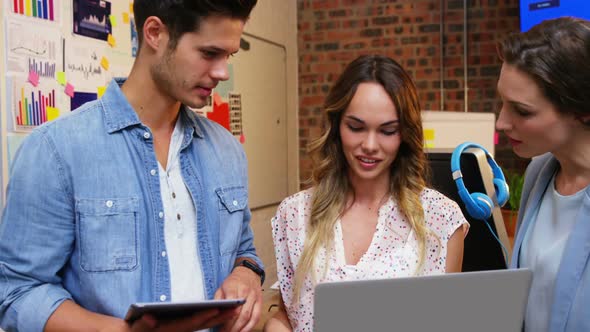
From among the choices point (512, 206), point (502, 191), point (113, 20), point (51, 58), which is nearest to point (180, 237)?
point (502, 191)

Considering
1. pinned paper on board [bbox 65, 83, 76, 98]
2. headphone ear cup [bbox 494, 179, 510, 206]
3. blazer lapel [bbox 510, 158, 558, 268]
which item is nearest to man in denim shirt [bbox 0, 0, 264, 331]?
blazer lapel [bbox 510, 158, 558, 268]

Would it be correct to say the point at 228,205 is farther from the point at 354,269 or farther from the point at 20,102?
the point at 20,102

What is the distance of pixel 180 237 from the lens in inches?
54.3

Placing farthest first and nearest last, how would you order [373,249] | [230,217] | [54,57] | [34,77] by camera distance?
1. [54,57]
2. [34,77]
3. [373,249]
4. [230,217]

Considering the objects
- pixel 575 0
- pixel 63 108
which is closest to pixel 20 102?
pixel 63 108

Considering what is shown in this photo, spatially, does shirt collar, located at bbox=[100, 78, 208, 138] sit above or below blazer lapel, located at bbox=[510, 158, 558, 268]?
above

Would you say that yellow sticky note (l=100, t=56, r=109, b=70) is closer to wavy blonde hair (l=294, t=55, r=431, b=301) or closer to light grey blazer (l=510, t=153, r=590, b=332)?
wavy blonde hair (l=294, t=55, r=431, b=301)

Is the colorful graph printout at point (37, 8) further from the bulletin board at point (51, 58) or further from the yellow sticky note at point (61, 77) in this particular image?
Answer: the yellow sticky note at point (61, 77)

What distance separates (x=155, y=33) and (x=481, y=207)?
1.02 m

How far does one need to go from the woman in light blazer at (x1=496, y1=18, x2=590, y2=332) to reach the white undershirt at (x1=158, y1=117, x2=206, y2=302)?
2.40 ft

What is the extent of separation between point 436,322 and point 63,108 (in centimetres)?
188

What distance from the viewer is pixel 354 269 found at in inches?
62.8

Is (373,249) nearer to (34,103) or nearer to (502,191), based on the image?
(502,191)

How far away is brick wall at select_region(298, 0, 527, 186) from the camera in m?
4.50
